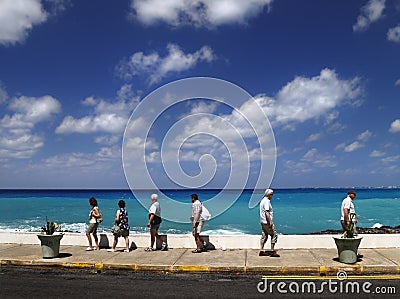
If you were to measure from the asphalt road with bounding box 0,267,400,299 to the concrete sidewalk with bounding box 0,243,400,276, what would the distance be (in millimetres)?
Answer: 398

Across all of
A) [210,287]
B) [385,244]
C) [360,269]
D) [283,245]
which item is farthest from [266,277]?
[385,244]

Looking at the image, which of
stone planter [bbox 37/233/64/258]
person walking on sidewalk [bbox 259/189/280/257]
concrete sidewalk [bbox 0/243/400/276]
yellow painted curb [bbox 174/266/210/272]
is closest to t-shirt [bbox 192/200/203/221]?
concrete sidewalk [bbox 0/243/400/276]

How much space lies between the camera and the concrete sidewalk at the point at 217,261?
31.7 feet

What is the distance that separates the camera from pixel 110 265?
1033 centimetres

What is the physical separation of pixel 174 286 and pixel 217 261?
2235 mm

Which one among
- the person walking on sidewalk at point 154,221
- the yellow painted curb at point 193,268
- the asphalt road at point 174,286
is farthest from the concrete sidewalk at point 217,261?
the asphalt road at point 174,286

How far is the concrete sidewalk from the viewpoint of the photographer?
380 inches

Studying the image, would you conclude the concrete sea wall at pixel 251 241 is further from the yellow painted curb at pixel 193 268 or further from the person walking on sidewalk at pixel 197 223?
the yellow painted curb at pixel 193 268

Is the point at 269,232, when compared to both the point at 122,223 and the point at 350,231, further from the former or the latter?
the point at 122,223

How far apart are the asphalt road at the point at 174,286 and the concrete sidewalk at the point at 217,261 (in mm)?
398

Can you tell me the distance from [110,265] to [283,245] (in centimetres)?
496

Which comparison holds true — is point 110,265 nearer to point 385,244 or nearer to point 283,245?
point 283,245

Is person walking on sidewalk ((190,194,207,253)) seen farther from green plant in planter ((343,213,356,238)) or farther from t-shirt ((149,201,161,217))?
green plant in planter ((343,213,356,238))

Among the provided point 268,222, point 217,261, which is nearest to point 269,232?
point 268,222
